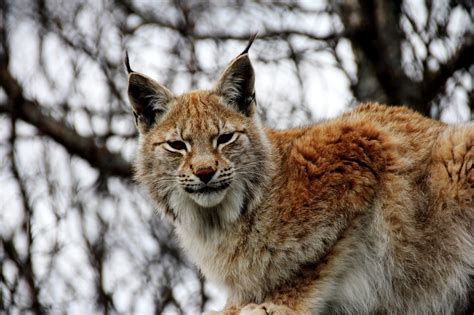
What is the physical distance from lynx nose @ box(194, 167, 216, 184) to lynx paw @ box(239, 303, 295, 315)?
103 centimetres

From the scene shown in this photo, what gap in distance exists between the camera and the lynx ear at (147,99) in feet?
23.7

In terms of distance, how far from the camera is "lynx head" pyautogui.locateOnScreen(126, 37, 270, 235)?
6711mm

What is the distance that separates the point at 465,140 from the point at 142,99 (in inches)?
107

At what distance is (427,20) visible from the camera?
10.8 m

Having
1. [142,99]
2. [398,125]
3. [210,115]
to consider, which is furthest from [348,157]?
[142,99]

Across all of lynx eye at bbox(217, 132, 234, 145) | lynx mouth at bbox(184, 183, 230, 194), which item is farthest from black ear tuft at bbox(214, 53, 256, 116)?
lynx mouth at bbox(184, 183, 230, 194)

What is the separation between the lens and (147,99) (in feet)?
24.0

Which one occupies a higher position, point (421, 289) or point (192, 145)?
point (192, 145)

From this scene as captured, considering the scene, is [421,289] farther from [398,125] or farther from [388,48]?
[388,48]

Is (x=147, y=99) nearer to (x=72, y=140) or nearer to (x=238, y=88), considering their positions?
(x=238, y=88)

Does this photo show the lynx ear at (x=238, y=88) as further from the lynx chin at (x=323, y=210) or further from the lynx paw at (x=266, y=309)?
the lynx paw at (x=266, y=309)

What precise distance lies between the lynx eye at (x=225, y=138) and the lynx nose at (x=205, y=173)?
42cm

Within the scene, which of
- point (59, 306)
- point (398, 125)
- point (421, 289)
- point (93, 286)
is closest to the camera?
point (421, 289)

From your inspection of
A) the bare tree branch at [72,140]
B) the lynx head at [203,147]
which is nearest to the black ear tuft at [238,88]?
the lynx head at [203,147]
